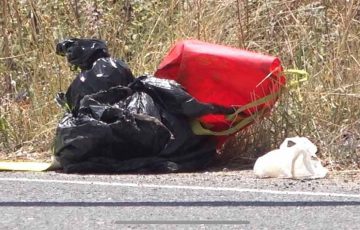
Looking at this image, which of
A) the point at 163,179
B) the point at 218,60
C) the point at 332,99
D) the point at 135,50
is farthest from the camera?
the point at 135,50

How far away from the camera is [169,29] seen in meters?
10.2

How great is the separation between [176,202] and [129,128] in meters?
1.46

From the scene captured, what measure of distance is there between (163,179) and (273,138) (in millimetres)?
1225

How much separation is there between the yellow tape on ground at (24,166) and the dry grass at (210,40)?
0.46 m

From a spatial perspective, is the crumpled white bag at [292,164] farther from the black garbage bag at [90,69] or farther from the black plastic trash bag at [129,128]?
the black garbage bag at [90,69]

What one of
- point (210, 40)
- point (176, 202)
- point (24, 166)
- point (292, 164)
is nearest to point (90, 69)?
point (24, 166)

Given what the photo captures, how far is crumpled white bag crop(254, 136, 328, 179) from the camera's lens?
25.7 ft

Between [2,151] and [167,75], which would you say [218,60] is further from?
[2,151]

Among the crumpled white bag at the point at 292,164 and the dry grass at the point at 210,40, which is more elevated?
the dry grass at the point at 210,40

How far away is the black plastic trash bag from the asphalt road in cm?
20

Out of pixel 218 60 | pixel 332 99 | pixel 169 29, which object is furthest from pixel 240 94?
pixel 169 29

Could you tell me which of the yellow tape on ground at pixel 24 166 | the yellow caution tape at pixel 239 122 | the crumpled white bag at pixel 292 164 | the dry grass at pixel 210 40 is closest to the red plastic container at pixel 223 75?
the yellow caution tape at pixel 239 122

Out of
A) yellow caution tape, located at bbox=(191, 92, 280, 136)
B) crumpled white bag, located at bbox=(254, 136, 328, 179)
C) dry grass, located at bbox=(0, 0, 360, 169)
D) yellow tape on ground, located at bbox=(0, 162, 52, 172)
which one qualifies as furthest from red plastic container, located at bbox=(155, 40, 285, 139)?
yellow tape on ground, located at bbox=(0, 162, 52, 172)

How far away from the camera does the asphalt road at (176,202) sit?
625cm
